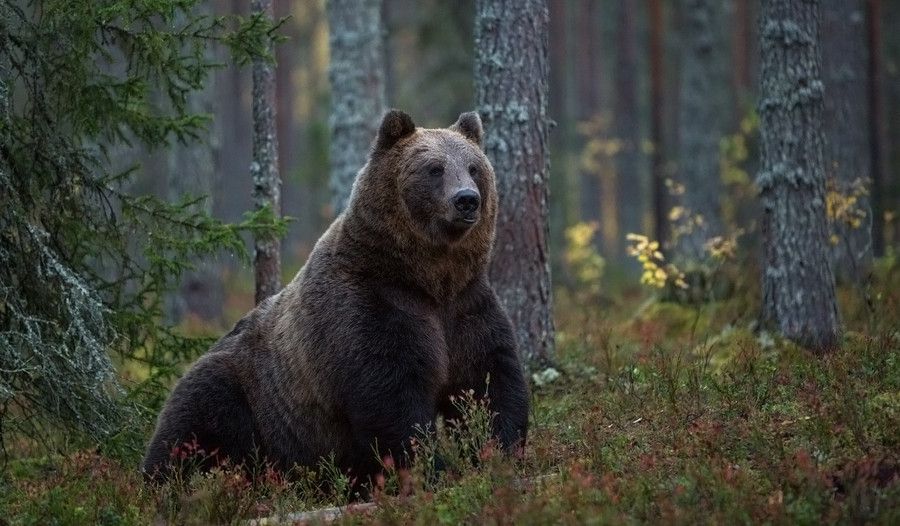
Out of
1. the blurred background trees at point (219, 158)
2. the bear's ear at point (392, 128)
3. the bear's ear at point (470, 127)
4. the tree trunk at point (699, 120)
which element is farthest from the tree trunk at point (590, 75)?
the bear's ear at point (392, 128)

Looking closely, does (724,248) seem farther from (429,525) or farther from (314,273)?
(429,525)

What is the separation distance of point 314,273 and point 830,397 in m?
3.51

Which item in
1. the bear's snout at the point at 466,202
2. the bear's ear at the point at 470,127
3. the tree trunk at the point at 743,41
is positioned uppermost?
the tree trunk at the point at 743,41

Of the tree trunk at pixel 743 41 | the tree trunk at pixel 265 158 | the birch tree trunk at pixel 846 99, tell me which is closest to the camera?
the tree trunk at pixel 265 158

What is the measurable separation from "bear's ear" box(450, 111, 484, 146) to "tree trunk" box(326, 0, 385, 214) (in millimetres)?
6130

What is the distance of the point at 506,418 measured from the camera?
22.1ft

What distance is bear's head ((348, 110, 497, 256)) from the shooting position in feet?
22.7

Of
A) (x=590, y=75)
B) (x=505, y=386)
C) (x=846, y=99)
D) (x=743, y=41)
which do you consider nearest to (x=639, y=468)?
(x=505, y=386)

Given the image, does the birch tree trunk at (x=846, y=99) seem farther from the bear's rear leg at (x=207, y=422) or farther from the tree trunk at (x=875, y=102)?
the bear's rear leg at (x=207, y=422)

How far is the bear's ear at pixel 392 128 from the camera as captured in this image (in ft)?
24.1

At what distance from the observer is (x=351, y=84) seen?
1380cm

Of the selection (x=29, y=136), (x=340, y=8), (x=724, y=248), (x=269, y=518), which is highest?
(x=340, y=8)

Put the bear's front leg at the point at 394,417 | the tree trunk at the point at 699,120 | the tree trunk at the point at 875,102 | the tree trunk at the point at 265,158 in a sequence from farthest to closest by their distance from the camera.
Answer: the tree trunk at the point at 699,120
the tree trunk at the point at 875,102
the tree trunk at the point at 265,158
the bear's front leg at the point at 394,417

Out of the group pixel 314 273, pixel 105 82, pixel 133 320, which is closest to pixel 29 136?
pixel 105 82
